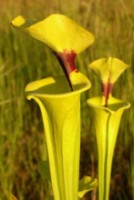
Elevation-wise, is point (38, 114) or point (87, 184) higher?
point (87, 184)

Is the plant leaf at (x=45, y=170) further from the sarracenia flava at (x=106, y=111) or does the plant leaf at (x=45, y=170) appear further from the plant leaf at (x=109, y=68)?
the plant leaf at (x=109, y=68)

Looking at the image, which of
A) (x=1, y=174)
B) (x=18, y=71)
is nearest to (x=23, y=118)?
(x=18, y=71)

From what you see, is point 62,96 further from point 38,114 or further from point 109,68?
point 38,114

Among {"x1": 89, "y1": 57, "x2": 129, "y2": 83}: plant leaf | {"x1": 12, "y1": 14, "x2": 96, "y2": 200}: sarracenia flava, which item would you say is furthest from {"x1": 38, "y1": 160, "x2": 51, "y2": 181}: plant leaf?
{"x1": 89, "y1": 57, "x2": 129, "y2": 83}: plant leaf

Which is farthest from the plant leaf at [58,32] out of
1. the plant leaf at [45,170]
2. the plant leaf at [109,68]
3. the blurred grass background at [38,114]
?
the blurred grass background at [38,114]

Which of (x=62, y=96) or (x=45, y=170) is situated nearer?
(x=62, y=96)

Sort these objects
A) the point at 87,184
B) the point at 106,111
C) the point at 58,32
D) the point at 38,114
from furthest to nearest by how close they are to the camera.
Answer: the point at 38,114, the point at 87,184, the point at 106,111, the point at 58,32

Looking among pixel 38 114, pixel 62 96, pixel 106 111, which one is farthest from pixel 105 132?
pixel 38 114
